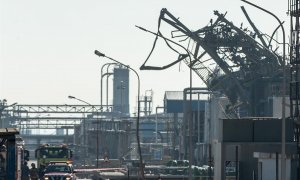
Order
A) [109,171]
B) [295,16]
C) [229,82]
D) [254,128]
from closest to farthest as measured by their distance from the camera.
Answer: [295,16]
[254,128]
[109,171]
[229,82]

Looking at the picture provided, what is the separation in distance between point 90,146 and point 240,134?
386 feet

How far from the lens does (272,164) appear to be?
66500 mm

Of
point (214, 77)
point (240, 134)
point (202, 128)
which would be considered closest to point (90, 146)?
point (202, 128)

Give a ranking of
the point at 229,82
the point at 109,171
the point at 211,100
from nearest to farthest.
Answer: the point at 109,171, the point at 229,82, the point at 211,100

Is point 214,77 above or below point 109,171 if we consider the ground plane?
above

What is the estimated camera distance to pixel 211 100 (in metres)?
151

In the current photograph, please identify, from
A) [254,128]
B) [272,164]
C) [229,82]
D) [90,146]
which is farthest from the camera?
[90,146]

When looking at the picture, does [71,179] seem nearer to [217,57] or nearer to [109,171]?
[109,171]

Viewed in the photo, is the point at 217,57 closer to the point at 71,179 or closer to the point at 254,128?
the point at 254,128

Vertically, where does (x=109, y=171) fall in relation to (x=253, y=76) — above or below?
below

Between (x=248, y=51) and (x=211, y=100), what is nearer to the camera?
(x=248, y=51)

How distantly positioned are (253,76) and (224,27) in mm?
9180

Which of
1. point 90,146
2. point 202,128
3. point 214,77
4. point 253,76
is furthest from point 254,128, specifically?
point 90,146

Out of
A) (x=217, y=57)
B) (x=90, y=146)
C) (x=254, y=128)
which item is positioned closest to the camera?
(x=254, y=128)
